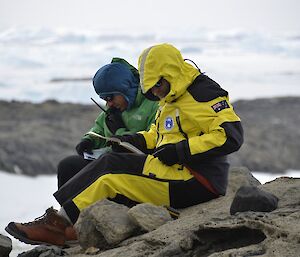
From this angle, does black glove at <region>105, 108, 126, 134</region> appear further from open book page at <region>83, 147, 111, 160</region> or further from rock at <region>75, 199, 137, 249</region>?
rock at <region>75, 199, 137, 249</region>

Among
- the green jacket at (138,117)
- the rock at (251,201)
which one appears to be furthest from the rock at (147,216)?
the green jacket at (138,117)

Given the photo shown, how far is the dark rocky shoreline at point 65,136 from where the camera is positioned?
11398 millimetres

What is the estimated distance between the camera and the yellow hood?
11.0 feet

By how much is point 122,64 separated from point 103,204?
107 cm

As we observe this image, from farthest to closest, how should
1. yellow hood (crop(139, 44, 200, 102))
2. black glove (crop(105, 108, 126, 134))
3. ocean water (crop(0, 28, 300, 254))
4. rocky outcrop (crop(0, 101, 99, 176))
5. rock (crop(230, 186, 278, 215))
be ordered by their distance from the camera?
ocean water (crop(0, 28, 300, 254)) → rocky outcrop (crop(0, 101, 99, 176)) → black glove (crop(105, 108, 126, 134)) → yellow hood (crop(139, 44, 200, 102)) → rock (crop(230, 186, 278, 215))

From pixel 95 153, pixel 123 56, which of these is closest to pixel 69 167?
pixel 95 153

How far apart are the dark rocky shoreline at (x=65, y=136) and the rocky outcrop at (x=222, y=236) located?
794 centimetres

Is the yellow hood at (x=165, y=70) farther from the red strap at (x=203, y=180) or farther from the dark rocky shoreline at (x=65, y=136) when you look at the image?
the dark rocky shoreline at (x=65, y=136)

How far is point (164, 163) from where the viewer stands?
11.2 feet

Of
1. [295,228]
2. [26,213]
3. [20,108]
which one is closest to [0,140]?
[20,108]

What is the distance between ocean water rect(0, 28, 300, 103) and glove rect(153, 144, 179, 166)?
15532mm

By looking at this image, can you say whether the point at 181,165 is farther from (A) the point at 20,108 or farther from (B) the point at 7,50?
(B) the point at 7,50

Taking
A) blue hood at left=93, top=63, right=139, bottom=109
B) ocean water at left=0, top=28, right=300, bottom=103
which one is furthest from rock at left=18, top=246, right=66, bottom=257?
ocean water at left=0, top=28, right=300, bottom=103

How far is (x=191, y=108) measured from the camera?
132 inches
